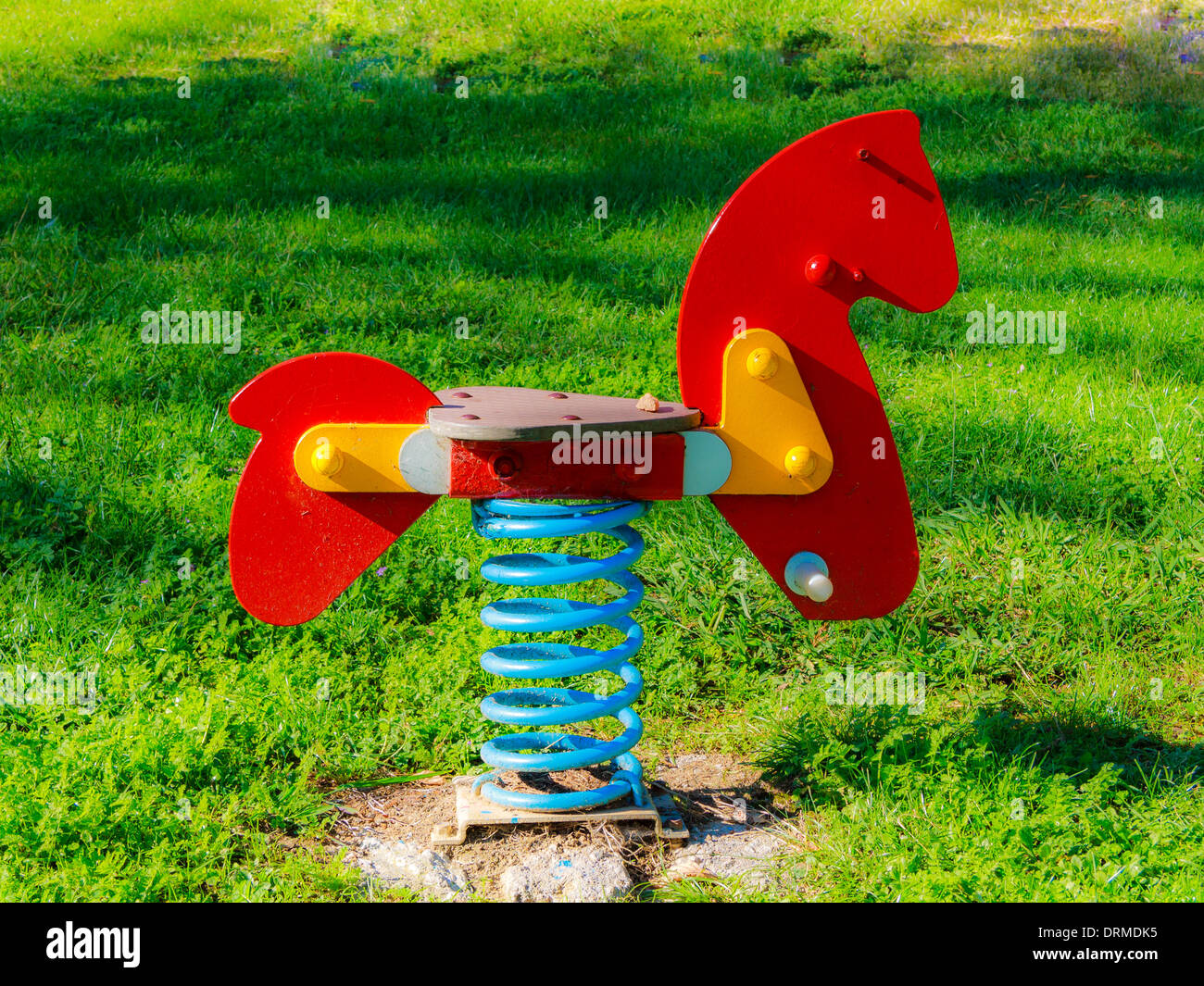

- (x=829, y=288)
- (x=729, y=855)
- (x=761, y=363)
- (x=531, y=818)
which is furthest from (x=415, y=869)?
(x=829, y=288)

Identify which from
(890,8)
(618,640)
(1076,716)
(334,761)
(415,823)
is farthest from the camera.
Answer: (890,8)

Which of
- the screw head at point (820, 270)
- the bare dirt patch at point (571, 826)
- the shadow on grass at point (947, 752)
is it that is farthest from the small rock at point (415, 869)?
the screw head at point (820, 270)

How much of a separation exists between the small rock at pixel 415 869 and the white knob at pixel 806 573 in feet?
3.20

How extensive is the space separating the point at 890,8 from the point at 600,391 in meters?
6.12

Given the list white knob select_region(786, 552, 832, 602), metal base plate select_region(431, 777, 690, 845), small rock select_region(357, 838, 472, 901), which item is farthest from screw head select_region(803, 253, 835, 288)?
small rock select_region(357, 838, 472, 901)

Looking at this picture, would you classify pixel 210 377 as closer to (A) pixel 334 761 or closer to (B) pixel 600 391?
(B) pixel 600 391

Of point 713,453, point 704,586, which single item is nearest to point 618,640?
point 704,586

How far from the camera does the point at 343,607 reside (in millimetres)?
3633

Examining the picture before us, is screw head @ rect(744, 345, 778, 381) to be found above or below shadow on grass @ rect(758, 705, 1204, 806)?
above

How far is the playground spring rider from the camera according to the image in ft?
7.88

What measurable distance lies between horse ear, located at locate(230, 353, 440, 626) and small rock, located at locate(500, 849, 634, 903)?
73 cm

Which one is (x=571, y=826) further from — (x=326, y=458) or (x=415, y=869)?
(x=326, y=458)

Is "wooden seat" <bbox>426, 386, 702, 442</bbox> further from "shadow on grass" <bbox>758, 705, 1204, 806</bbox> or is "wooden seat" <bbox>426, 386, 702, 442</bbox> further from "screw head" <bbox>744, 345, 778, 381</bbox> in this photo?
"shadow on grass" <bbox>758, 705, 1204, 806</bbox>

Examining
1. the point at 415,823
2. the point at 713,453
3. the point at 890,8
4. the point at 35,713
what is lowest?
the point at 415,823
